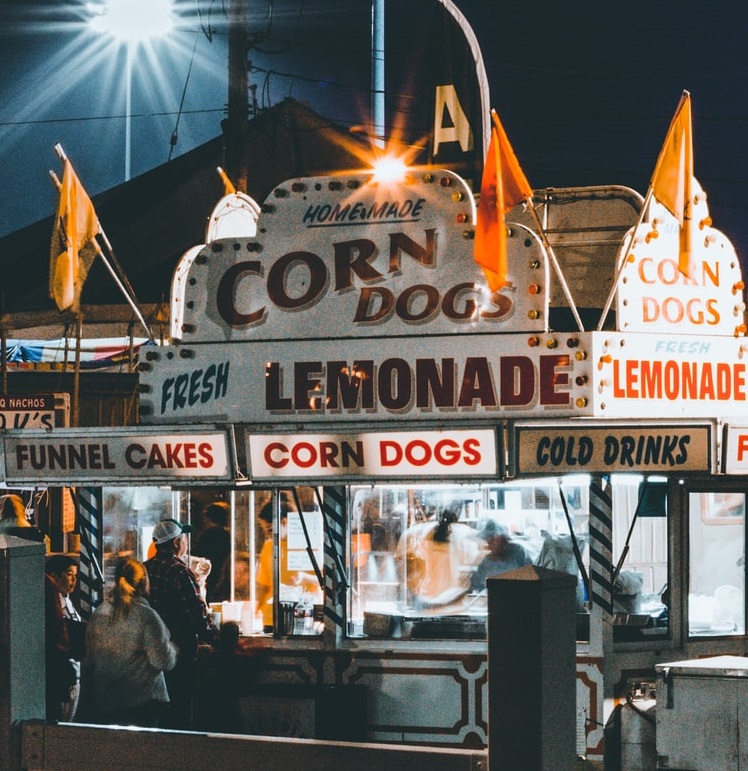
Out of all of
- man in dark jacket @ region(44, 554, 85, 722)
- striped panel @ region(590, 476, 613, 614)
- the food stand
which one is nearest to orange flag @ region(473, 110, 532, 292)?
the food stand

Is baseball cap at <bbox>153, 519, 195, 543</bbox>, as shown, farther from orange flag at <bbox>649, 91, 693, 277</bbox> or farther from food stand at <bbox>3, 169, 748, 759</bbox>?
orange flag at <bbox>649, 91, 693, 277</bbox>

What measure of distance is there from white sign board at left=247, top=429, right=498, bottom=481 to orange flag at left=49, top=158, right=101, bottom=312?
72.1 inches

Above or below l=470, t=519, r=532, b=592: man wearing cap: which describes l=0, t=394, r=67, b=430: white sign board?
above

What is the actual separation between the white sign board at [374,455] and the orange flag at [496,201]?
3.48 ft

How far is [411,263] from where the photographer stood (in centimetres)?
796

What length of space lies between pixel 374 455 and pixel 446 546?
2.11m

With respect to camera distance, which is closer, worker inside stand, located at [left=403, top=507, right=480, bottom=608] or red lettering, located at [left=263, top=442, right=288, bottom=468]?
red lettering, located at [left=263, top=442, right=288, bottom=468]

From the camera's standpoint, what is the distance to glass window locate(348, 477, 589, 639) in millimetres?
9570

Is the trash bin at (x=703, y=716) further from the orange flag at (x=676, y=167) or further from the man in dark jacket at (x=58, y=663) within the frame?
the man in dark jacket at (x=58, y=663)

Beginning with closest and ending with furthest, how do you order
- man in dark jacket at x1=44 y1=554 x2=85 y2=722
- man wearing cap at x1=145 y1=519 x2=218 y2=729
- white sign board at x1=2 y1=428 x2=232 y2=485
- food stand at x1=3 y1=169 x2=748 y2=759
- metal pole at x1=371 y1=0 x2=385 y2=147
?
1. food stand at x1=3 y1=169 x2=748 y2=759
2. white sign board at x1=2 y1=428 x2=232 y2=485
3. man in dark jacket at x1=44 y1=554 x2=85 y2=722
4. man wearing cap at x1=145 y1=519 x2=218 y2=729
5. metal pole at x1=371 y1=0 x2=385 y2=147

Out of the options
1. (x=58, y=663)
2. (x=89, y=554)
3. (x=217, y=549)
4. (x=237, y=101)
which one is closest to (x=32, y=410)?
(x=237, y=101)

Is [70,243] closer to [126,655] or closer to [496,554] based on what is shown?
[126,655]

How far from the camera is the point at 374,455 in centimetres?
792

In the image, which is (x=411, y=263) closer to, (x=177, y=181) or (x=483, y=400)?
(x=483, y=400)
